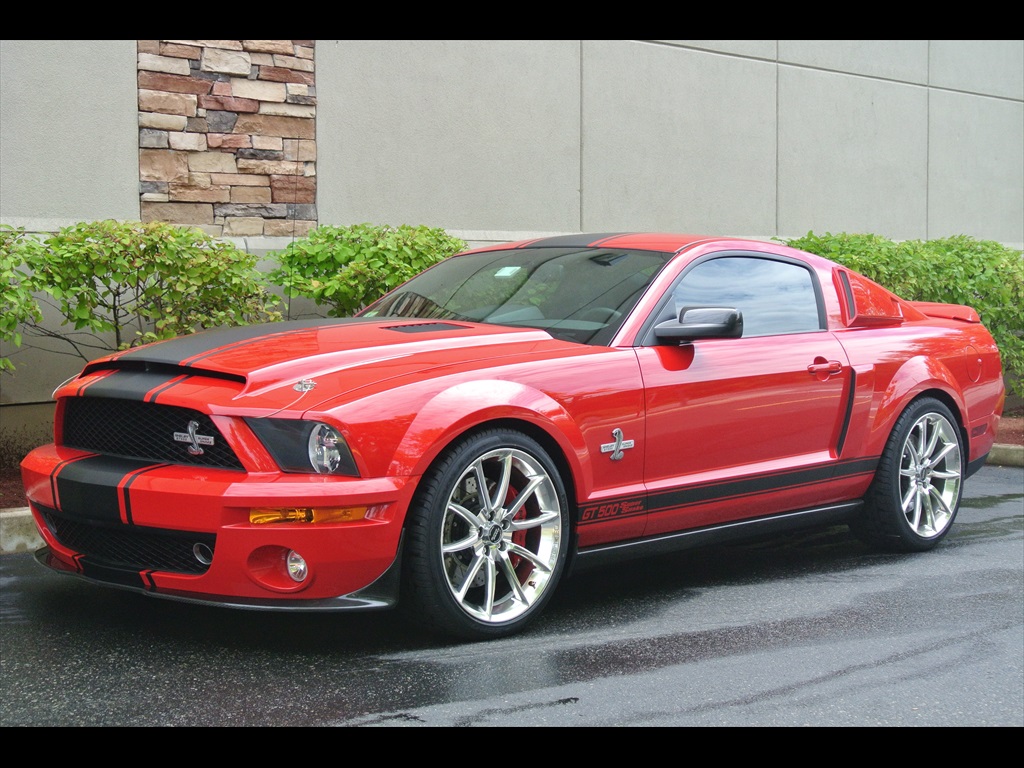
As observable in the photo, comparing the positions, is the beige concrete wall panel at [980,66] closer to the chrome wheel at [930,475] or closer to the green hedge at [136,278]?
the chrome wheel at [930,475]

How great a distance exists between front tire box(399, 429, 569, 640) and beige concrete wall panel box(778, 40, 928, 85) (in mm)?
10200

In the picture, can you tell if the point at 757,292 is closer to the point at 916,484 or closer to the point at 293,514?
the point at 916,484

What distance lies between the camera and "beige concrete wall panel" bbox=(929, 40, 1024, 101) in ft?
51.3

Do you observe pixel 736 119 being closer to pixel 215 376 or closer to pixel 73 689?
pixel 215 376

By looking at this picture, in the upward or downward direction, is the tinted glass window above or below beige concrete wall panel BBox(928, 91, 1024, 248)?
below

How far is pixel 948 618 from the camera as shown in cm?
511

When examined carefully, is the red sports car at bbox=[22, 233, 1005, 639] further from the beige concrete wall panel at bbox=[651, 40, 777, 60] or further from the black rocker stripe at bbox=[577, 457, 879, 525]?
the beige concrete wall panel at bbox=[651, 40, 777, 60]

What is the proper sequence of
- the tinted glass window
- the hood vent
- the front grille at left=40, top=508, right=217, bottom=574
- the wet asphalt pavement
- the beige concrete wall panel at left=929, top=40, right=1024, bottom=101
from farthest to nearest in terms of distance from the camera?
the beige concrete wall panel at left=929, top=40, right=1024, bottom=101 < the tinted glass window < the hood vent < the front grille at left=40, top=508, right=217, bottom=574 < the wet asphalt pavement

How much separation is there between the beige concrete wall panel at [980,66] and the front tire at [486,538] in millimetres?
12575

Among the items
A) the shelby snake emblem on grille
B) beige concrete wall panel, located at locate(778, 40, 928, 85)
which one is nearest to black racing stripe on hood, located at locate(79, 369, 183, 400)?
the shelby snake emblem on grille

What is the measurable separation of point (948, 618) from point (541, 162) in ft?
23.6

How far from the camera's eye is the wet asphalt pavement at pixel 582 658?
3.82 metres

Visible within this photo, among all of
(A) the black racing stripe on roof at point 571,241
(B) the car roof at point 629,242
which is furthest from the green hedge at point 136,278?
(A) the black racing stripe on roof at point 571,241

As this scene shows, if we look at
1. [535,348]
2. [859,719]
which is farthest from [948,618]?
[535,348]
